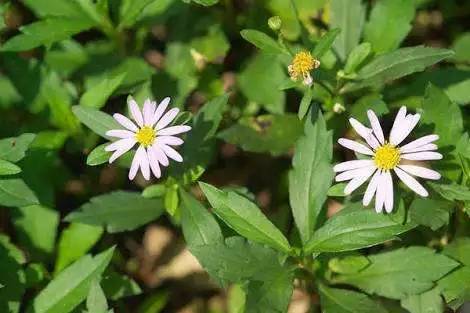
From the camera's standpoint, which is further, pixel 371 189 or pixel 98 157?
pixel 98 157

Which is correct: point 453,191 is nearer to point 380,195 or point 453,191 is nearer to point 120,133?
point 380,195

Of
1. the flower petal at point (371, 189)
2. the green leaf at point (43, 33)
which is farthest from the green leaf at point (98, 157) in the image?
the flower petal at point (371, 189)

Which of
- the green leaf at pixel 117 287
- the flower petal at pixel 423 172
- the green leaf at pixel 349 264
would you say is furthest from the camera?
the green leaf at pixel 117 287

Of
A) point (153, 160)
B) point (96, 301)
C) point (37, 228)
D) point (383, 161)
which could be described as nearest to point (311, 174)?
point (383, 161)

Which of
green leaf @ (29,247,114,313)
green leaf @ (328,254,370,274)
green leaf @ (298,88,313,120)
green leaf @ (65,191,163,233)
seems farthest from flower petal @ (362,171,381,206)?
green leaf @ (29,247,114,313)

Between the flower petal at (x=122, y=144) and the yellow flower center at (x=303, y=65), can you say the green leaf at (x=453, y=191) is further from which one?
the flower petal at (x=122, y=144)

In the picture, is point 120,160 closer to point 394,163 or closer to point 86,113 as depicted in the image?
point 86,113
